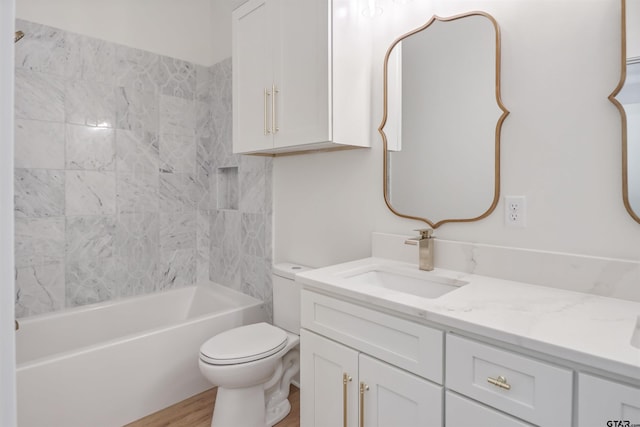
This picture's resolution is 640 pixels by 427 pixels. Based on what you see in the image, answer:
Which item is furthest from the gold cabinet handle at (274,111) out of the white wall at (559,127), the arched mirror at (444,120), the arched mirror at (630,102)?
the arched mirror at (630,102)

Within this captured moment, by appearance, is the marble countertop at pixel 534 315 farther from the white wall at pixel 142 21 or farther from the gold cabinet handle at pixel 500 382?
the white wall at pixel 142 21

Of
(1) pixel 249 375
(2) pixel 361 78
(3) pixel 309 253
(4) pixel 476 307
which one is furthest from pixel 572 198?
(1) pixel 249 375

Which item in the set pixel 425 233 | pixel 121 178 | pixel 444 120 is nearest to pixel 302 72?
pixel 444 120

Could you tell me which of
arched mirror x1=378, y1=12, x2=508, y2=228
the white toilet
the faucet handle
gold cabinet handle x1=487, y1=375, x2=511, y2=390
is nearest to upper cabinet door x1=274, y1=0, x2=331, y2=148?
arched mirror x1=378, y1=12, x2=508, y2=228

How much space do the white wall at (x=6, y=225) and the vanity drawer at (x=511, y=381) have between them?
929 mm

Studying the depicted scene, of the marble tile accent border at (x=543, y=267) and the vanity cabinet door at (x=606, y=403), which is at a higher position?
the marble tile accent border at (x=543, y=267)

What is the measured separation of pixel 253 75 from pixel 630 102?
5.33 feet

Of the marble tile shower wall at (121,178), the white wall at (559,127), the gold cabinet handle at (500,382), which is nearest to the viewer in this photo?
the gold cabinet handle at (500,382)

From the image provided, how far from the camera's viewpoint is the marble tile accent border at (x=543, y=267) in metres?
1.10

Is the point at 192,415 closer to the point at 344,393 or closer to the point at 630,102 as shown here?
the point at 344,393

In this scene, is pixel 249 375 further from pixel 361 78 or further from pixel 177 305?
pixel 361 78

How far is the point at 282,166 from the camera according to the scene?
2305 mm

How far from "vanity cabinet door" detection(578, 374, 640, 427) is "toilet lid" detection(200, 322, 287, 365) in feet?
4.25

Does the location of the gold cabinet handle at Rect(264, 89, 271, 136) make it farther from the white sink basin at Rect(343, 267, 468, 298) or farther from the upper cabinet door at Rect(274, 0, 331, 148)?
the white sink basin at Rect(343, 267, 468, 298)
